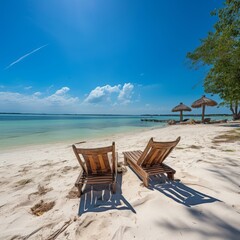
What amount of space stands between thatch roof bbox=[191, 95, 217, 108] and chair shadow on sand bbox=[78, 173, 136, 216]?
20.9 metres

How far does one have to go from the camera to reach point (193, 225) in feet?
6.53

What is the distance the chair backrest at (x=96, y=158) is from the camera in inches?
114

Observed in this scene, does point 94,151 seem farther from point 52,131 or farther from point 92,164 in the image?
point 52,131

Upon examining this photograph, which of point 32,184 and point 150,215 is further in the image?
point 32,184

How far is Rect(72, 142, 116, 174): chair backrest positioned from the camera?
289 cm

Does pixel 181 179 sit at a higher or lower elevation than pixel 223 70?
lower

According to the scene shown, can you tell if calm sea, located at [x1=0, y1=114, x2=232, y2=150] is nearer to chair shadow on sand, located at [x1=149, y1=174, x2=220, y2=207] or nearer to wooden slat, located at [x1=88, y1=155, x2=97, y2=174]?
wooden slat, located at [x1=88, y1=155, x2=97, y2=174]

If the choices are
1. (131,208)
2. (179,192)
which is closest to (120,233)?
(131,208)

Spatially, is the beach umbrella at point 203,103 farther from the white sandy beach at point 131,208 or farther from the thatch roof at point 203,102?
the white sandy beach at point 131,208

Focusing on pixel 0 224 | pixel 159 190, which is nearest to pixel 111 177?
pixel 159 190

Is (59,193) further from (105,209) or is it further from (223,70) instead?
(223,70)

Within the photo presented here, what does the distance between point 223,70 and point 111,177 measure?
8936mm

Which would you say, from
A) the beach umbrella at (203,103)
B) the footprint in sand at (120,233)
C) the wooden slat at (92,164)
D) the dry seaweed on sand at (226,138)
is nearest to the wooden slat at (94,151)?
the wooden slat at (92,164)

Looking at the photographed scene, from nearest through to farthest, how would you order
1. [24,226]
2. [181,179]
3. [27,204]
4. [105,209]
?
[24,226] < [105,209] < [27,204] < [181,179]
